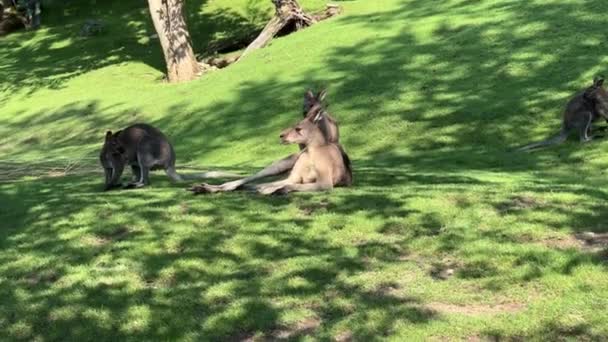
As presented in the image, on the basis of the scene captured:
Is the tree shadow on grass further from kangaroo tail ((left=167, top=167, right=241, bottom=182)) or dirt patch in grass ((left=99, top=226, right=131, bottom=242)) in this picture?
kangaroo tail ((left=167, top=167, right=241, bottom=182))

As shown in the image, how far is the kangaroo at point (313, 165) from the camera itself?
9.71 m

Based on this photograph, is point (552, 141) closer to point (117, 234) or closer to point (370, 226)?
point (370, 226)

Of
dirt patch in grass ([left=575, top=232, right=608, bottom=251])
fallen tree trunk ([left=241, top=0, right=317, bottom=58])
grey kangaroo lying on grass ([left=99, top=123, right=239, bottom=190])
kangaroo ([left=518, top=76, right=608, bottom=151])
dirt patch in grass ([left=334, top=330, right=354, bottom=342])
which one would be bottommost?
kangaroo ([left=518, top=76, right=608, bottom=151])

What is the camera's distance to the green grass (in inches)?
243

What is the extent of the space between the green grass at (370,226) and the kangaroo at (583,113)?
364 millimetres

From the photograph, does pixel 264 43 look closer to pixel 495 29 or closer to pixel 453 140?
pixel 495 29

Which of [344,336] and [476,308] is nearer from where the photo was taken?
[344,336]

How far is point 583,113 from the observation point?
14.0m

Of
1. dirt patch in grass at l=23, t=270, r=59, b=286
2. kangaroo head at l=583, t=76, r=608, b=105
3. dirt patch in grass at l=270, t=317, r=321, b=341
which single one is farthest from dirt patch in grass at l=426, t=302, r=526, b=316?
kangaroo head at l=583, t=76, r=608, b=105

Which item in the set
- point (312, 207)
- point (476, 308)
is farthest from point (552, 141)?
point (476, 308)

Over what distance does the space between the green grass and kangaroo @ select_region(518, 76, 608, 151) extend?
364 mm

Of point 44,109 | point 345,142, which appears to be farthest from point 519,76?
point 44,109

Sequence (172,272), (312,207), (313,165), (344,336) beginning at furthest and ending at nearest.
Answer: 1. (313,165)
2. (312,207)
3. (172,272)
4. (344,336)

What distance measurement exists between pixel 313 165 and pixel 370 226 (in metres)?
1.84
